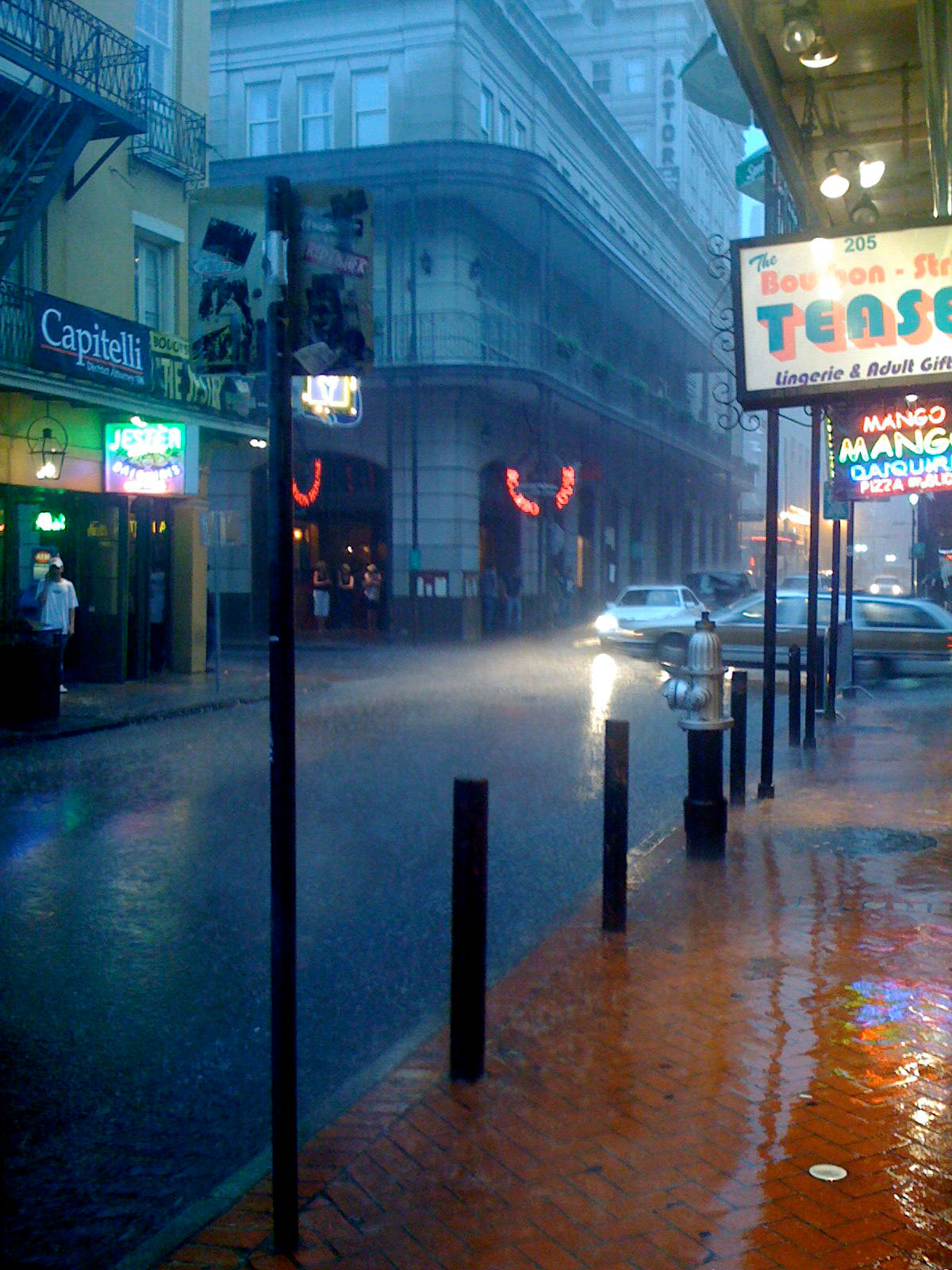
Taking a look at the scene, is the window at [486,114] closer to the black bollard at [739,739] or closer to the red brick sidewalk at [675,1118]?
the black bollard at [739,739]

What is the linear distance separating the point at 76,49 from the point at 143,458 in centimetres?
551

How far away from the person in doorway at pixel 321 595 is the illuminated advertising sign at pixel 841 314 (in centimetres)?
2595

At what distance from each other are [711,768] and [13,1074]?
14.5 ft

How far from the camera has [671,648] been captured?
73.3 feet

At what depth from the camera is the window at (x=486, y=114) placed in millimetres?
33094

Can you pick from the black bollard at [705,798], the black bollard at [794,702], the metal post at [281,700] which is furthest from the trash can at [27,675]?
the metal post at [281,700]

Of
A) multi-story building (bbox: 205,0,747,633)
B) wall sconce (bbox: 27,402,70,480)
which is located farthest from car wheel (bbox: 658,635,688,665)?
wall sconce (bbox: 27,402,70,480)

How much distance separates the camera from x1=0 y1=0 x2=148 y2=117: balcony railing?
1570cm

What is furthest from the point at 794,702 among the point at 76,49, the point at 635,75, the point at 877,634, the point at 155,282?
the point at 635,75

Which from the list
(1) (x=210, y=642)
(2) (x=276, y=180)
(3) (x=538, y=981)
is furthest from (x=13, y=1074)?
(1) (x=210, y=642)

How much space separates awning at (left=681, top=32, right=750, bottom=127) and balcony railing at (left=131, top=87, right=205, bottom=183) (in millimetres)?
8217

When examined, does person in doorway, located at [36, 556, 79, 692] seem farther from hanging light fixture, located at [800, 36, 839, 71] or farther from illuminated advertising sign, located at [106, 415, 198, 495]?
hanging light fixture, located at [800, 36, 839, 71]

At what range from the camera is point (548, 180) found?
2950cm

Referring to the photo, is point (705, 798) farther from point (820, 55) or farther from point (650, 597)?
point (650, 597)
